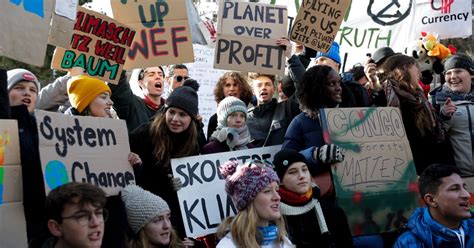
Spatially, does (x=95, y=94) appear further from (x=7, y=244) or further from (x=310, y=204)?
(x=310, y=204)

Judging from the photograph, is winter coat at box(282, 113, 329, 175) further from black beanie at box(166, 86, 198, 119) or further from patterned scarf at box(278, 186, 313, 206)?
black beanie at box(166, 86, 198, 119)

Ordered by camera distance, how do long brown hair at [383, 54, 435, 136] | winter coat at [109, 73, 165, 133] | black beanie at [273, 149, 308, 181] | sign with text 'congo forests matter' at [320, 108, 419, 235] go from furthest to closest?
long brown hair at [383, 54, 435, 136] < winter coat at [109, 73, 165, 133] < sign with text 'congo forests matter' at [320, 108, 419, 235] < black beanie at [273, 149, 308, 181]

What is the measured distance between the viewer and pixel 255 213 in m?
4.84

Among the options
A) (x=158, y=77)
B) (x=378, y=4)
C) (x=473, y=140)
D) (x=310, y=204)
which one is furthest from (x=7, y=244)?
(x=378, y=4)

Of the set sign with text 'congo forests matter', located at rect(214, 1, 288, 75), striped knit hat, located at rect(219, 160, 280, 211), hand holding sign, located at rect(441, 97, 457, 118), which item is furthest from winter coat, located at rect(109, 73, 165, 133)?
hand holding sign, located at rect(441, 97, 457, 118)

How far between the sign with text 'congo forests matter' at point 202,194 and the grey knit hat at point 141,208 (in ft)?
1.65

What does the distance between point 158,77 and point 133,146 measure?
136cm

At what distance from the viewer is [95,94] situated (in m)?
5.11

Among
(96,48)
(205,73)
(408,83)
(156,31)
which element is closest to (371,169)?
(408,83)

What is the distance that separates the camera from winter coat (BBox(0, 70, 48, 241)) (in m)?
4.41

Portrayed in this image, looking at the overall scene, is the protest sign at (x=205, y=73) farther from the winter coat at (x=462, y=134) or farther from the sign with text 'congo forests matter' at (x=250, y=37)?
the winter coat at (x=462, y=134)

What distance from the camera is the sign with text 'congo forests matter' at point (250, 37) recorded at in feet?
21.3

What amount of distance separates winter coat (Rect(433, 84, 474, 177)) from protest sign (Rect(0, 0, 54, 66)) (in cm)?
346

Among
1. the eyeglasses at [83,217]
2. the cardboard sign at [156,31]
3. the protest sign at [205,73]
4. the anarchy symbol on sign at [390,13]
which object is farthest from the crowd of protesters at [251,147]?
the protest sign at [205,73]
